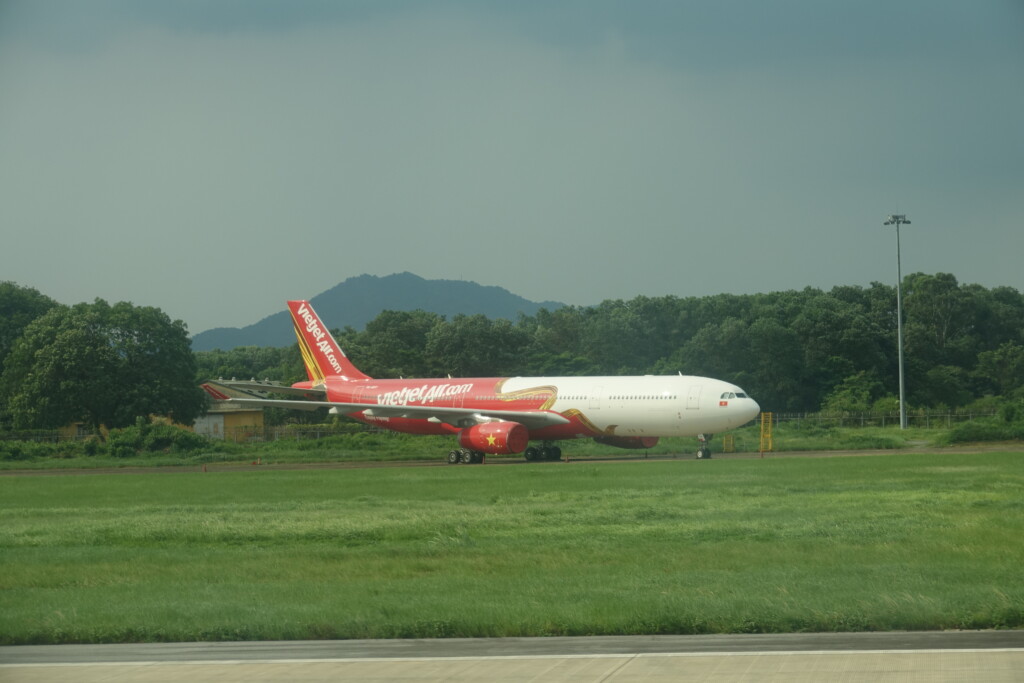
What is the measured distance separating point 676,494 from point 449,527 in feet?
23.5

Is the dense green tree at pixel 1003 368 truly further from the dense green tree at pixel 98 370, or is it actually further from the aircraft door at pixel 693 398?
the dense green tree at pixel 98 370

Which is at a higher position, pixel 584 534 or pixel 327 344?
pixel 327 344

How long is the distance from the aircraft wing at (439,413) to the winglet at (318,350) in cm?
526

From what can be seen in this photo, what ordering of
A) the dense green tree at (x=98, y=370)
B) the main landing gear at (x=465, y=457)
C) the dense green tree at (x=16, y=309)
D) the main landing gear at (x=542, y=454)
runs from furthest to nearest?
the dense green tree at (x=16, y=309) → the dense green tree at (x=98, y=370) → the main landing gear at (x=542, y=454) → the main landing gear at (x=465, y=457)

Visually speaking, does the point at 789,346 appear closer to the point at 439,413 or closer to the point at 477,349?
the point at 477,349

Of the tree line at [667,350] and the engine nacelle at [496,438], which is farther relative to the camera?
Answer: the tree line at [667,350]

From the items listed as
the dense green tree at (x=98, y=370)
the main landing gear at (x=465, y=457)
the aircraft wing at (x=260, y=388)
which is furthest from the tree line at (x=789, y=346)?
the main landing gear at (x=465, y=457)

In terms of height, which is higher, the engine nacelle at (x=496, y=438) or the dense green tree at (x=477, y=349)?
the dense green tree at (x=477, y=349)

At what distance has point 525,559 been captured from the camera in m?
16.8

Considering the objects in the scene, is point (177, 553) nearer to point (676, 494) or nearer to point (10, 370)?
point (676, 494)

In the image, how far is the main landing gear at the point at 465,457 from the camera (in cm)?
4759

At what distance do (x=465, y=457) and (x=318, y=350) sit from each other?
13588 millimetres

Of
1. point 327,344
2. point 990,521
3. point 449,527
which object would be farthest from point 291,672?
point 327,344

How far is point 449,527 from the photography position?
21078 mm
